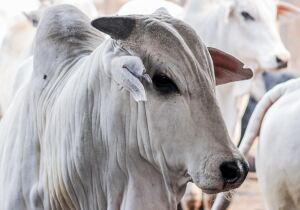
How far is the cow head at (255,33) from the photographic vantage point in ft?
18.7

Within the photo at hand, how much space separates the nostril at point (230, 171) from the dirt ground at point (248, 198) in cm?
451

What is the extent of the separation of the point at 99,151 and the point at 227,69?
0.46m

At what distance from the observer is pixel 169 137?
2430 millimetres

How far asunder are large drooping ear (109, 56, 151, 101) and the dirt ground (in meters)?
4.53

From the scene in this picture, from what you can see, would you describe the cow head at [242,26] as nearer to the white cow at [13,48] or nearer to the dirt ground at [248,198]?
the white cow at [13,48]

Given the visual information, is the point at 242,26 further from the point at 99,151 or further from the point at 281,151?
the point at 99,151

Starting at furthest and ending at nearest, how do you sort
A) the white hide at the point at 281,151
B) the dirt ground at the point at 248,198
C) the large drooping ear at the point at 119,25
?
the dirt ground at the point at 248,198 < the white hide at the point at 281,151 < the large drooping ear at the point at 119,25

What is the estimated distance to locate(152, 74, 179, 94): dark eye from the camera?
2.42 metres

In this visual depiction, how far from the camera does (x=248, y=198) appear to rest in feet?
23.9

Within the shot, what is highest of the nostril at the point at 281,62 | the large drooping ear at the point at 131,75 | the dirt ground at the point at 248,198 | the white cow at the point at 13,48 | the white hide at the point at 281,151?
the large drooping ear at the point at 131,75

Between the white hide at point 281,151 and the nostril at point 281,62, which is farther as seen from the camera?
the nostril at point 281,62

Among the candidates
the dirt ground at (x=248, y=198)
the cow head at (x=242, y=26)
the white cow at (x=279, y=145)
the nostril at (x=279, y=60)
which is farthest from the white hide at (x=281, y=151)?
the dirt ground at (x=248, y=198)

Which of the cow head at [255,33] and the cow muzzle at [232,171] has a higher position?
the cow muzzle at [232,171]

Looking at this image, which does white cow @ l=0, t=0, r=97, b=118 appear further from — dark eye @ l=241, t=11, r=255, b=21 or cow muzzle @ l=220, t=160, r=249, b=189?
cow muzzle @ l=220, t=160, r=249, b=189
